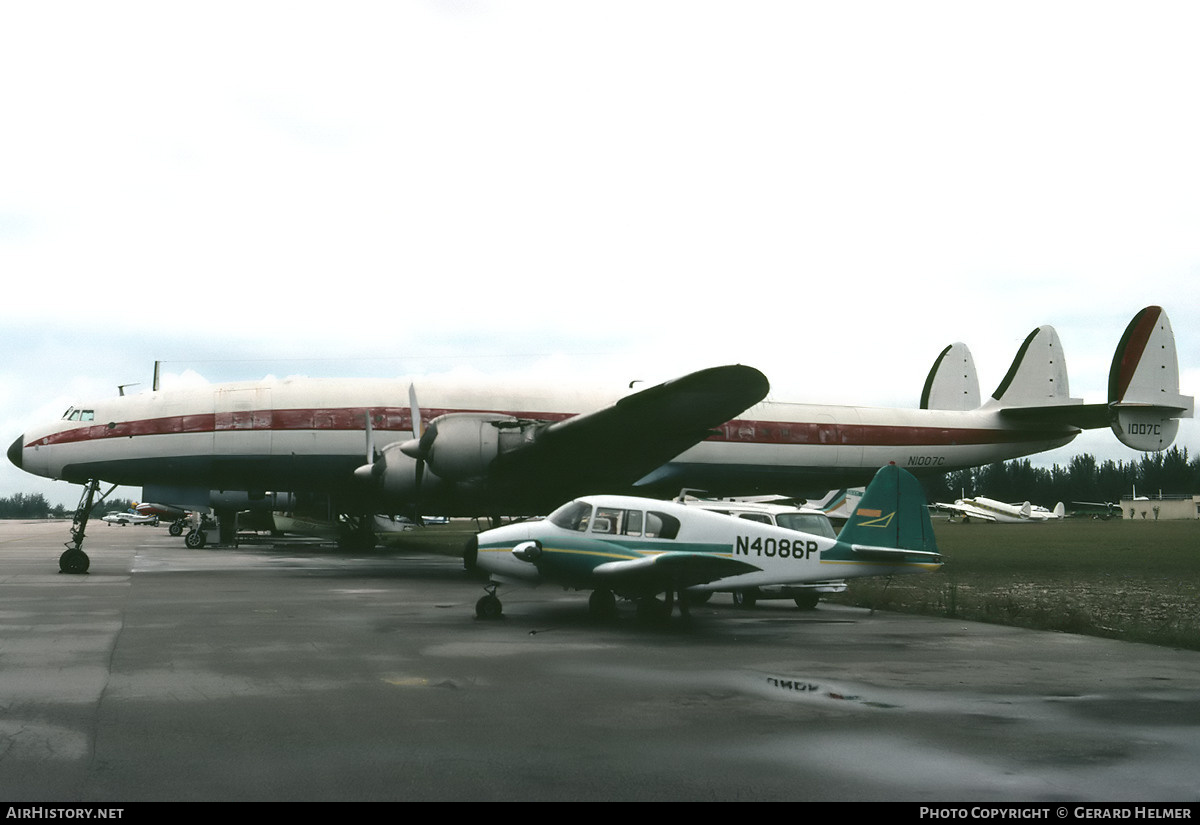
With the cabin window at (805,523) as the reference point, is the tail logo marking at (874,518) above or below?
above

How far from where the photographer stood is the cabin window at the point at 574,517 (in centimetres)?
1424

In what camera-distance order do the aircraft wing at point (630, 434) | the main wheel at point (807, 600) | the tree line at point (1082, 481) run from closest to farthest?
the main wheel at point (807, 600) < the aircraft wing at point (630, 434) < the tree line at point (1082, 481)

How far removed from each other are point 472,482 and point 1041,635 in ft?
39.1

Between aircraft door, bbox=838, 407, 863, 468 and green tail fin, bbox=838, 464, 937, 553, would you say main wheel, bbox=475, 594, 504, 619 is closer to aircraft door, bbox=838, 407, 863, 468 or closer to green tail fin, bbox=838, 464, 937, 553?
green tail fin, bbox=838, 464, 937, 553

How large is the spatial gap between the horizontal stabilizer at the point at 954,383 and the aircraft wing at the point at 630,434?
14.1m

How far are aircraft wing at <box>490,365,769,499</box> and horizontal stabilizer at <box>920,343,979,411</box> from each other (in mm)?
14121

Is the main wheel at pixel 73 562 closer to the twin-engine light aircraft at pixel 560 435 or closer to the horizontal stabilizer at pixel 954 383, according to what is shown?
the twin-engine light aircraft at pixel 560 435

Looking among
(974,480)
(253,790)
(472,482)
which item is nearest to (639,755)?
(253,790)

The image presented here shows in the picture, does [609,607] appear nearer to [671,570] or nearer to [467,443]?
[671,570]

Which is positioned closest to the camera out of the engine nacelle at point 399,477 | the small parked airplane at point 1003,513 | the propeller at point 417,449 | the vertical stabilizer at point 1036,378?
the propeller at point 417,449

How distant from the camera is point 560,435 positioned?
20875mm

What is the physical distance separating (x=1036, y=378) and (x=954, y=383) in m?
2.62

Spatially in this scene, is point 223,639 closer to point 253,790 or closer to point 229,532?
point 253,790

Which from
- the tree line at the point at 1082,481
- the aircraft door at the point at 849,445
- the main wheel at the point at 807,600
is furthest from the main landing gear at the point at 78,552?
the tree line at the point at 1082,481
